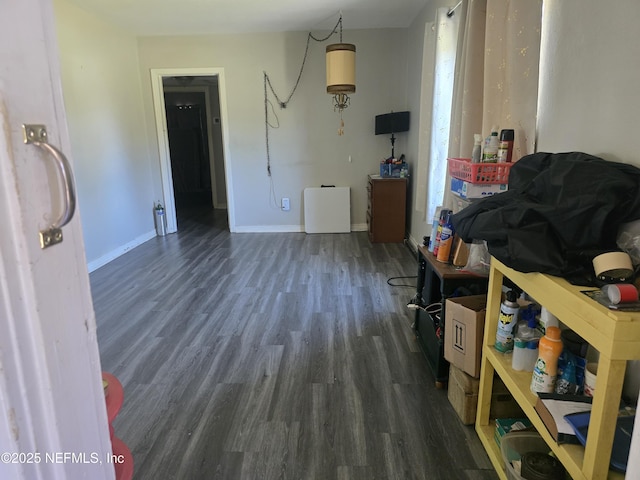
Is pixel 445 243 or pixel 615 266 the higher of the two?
pixel 615 266

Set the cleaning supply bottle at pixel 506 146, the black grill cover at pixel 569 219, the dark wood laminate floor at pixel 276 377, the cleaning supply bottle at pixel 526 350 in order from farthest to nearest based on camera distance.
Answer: the cleaning supply bottle at pixel 506 146 < the dark wood laminate floor at pixel 276 377 < the cleaning supply bottle at pixel 526 350 < the black grill cover at pixel 569 219

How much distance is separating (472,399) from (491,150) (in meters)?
1.13

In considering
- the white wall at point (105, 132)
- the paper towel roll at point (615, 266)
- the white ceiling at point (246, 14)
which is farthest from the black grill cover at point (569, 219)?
the white wall at point (105, 132)

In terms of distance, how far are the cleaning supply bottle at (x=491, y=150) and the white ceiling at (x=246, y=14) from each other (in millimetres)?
2546

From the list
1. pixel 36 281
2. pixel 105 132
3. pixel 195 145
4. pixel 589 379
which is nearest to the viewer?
pixel 36 281

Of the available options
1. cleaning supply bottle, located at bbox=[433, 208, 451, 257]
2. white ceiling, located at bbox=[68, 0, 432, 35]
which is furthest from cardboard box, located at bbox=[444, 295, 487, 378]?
white ceiling, located at bbox=[68, 0, 432, 35]

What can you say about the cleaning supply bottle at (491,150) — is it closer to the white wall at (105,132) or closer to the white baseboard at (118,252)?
the white wall at (105,132)

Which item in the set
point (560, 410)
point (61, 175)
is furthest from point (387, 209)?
point (61, 175)

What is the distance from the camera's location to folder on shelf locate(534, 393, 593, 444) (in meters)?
1.08

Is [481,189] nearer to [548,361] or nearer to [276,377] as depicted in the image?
[548,361]

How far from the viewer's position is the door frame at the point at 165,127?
16.1 ft

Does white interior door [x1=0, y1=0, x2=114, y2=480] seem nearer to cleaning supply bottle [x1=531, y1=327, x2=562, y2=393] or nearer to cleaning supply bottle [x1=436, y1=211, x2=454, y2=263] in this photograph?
cleaning supply bottle [x1=531, y1=327, x2=562, y2=393]

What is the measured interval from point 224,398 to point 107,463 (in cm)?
126

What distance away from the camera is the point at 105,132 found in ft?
13.8
